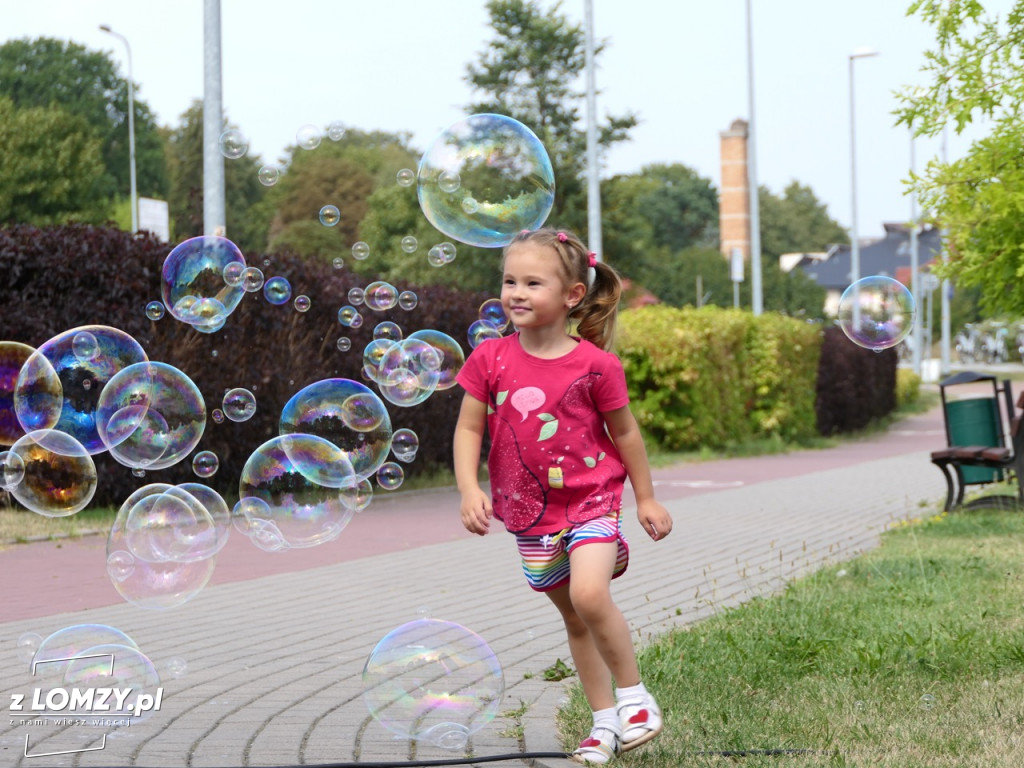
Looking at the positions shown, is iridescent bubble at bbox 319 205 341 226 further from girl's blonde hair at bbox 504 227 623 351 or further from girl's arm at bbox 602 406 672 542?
girl's arm at bbox 602 406 672 542

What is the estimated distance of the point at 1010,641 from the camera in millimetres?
5281

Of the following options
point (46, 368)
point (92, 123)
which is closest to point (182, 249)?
point (46, 368)

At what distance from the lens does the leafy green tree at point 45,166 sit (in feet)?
148

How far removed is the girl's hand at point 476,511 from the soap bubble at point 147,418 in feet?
Result: 10.2

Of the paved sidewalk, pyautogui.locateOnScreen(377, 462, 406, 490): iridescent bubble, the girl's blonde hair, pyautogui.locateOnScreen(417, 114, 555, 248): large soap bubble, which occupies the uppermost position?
pyautogui.locateOnScreen(417, 114, 555, 248): large soap bubble

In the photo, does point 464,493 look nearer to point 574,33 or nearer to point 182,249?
point 182,249

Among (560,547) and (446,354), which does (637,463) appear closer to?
(560,547)

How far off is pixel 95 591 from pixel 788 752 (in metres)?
4.78

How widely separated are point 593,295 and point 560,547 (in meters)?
0.77

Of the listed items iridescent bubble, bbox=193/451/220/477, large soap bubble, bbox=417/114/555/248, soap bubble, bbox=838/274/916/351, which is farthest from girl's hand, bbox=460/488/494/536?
iridescent bubble, bbox=193/451/220/477

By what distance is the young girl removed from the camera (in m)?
3.78

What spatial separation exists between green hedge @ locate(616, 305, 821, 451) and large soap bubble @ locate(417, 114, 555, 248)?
1240 centimetres

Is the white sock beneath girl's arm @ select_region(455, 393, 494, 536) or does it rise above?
beneath

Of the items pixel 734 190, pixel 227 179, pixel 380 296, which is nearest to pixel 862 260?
pixel 734 190
